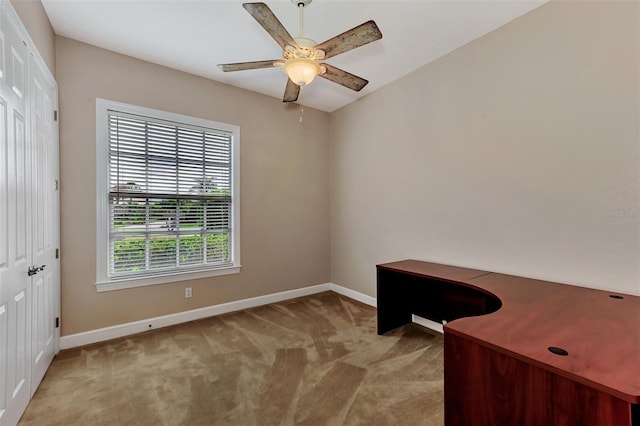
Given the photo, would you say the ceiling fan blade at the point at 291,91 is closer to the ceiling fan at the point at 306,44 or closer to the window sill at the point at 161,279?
the ceiling fan at the point at 306,44

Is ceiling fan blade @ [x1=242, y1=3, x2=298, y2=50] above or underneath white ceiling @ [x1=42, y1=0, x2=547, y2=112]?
underneath

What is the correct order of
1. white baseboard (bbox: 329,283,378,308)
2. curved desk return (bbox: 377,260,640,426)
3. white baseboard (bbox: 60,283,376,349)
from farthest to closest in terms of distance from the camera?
white baseboard (bbox: 329,283,378,308) → white baseboard (bbox: 60,283,376,349) → curved desk return (bbox: 377,260,640,426)

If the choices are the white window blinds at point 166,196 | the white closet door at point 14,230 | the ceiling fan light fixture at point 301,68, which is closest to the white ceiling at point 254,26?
the ceiling fan light fixture at point 301,68

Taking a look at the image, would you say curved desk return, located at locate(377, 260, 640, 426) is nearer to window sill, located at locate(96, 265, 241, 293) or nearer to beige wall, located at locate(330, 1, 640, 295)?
beige wall, located at locate(330, 1, 640, 295)

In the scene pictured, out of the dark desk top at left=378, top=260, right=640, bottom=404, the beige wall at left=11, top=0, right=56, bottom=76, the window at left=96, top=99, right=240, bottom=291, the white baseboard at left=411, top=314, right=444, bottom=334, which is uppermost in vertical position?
the beige wall at left=11, top=0, right=56, bottom=76

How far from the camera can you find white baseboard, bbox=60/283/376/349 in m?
2.74

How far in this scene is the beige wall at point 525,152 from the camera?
76.0 inches

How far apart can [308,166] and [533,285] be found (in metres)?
3.15

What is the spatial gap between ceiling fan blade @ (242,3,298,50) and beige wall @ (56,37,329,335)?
6.26ft

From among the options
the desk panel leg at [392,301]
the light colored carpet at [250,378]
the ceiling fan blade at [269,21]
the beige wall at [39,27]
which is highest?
the beige wall at [39,27]

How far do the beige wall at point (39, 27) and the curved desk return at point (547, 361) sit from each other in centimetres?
326

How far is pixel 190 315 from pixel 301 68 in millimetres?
2975

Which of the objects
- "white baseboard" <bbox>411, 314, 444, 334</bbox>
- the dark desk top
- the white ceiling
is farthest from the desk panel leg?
the white ceiling

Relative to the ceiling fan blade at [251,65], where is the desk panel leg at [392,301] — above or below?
below
